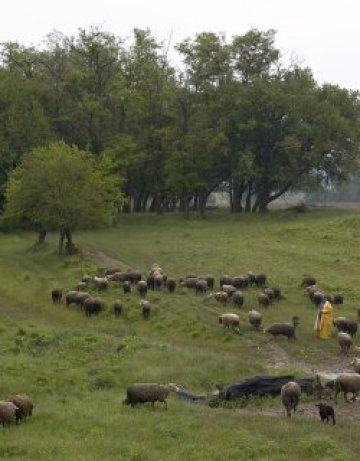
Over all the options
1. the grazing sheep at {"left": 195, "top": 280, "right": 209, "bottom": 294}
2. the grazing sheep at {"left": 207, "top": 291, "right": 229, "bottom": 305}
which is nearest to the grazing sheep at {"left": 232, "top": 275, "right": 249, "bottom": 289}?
the grazing sheep at {"left": 195, "top": 280, "right": 209, "bottom": 294}

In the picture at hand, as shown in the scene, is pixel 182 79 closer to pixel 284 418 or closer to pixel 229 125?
pixel 229 125

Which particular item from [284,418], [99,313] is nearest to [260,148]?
[99,313]

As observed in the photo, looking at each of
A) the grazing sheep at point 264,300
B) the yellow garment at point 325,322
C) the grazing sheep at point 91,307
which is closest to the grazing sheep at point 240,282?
the grazing sheep at point 264,300

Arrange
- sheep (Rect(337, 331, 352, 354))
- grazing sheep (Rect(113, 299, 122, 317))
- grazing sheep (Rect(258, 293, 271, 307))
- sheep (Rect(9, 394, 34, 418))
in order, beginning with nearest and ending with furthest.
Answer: sheep (Rect(9, 394, 34, 418)), sheep (Rect(337, 331, 352, 354)), grazing sheep (Rect(113, 299, 122, 317)), grazing sheep (Rect(258, 293, 271, 307))

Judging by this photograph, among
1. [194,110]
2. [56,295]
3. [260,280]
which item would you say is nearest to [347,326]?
[260,280]

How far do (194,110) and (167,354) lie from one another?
53.3m

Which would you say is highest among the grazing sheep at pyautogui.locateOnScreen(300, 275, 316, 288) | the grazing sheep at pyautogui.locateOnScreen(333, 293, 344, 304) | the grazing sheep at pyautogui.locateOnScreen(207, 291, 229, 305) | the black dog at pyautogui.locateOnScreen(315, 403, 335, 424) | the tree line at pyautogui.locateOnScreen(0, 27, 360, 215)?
the tree line at pyautogui.locateOnScreen(0, 27, 360, 215)

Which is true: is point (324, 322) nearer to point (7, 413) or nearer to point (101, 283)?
point (101, 283)

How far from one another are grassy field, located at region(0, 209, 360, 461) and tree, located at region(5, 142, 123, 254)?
2.50m

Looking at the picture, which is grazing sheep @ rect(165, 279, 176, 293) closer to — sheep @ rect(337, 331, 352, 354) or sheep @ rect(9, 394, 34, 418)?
sheep @ rect(337, 331, 352, 354)

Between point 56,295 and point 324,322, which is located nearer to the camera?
point 324,322

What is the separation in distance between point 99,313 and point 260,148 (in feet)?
147

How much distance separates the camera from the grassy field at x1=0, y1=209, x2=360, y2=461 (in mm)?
17297

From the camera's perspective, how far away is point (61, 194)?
5144 centimetres
